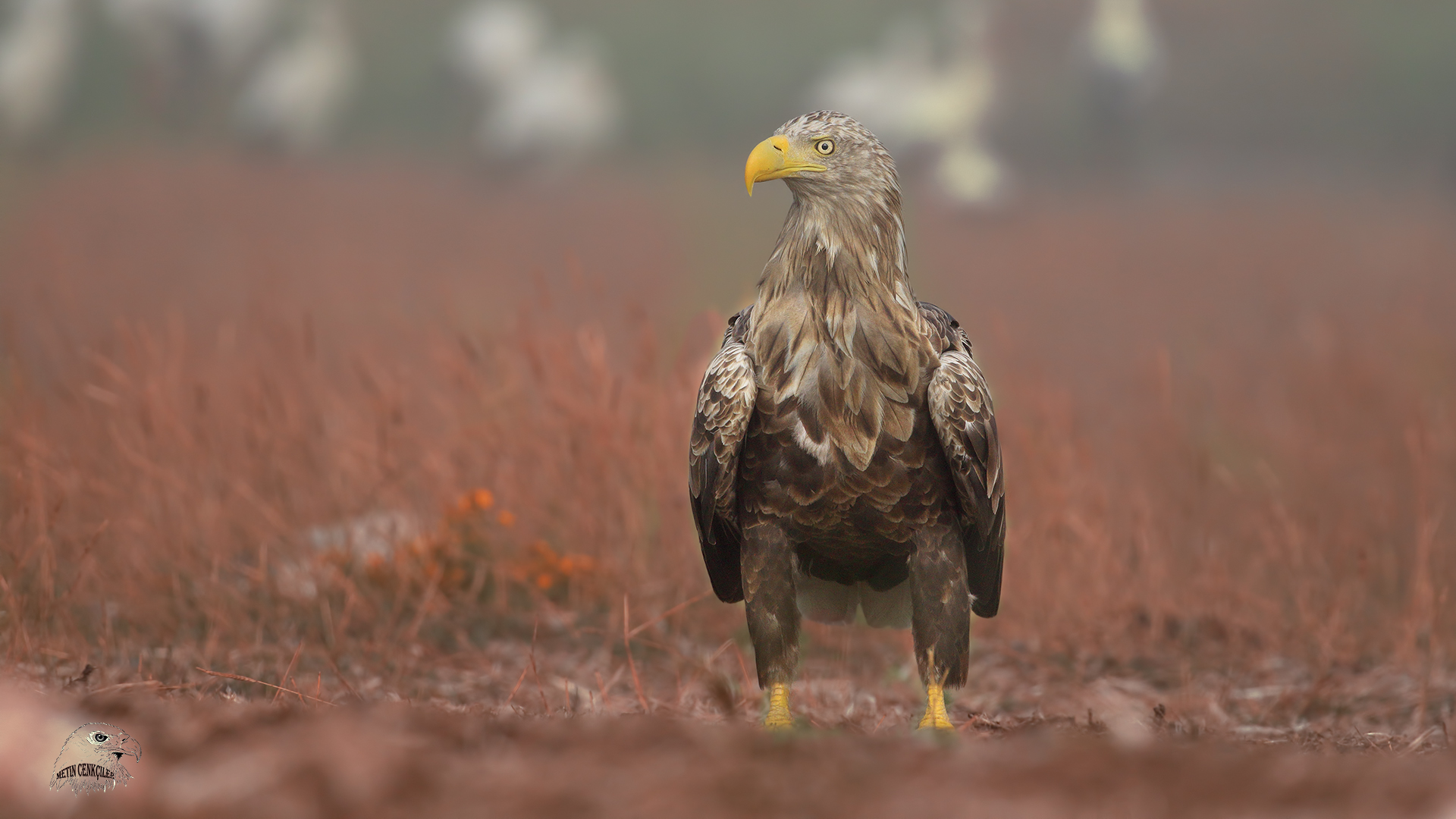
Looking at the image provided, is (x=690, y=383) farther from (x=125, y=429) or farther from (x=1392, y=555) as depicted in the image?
(x=1392, y=555)

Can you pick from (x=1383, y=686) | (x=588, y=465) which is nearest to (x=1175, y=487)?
(x=1383, y=686)

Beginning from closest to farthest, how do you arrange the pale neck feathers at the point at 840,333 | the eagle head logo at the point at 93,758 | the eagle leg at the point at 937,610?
the eagle head logo at the point at 93,758 → the pale neck feathers at the point at 840,333 → the eagle leg at the point at 937,610

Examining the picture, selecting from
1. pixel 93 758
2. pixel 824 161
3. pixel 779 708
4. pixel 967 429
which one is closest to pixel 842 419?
pixel 967 429

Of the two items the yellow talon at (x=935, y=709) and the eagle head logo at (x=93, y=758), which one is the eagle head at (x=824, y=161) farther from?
the eagle head logo at (x=93, y=758)

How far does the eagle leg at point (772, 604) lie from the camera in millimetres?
3385

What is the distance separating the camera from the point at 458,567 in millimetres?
5539

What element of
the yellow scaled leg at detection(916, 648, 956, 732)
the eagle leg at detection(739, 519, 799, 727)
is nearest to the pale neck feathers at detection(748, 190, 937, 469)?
the eagle leg at detection(739, 519, 799, 727)

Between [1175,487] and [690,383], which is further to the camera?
[1175,487]

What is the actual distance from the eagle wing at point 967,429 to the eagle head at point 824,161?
43 centimetres

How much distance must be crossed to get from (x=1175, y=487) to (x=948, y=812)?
5.30 metres

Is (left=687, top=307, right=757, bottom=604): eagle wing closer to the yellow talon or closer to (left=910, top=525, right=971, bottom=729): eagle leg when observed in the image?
(left=910, top=525, right=971, bottom=729): eagle leg

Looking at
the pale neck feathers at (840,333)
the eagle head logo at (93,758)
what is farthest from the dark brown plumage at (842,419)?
the eagle head logo at (93,758)

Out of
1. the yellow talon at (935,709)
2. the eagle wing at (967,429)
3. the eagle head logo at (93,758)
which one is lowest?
the yellow talon at (935,709)

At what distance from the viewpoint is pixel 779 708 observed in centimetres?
335
